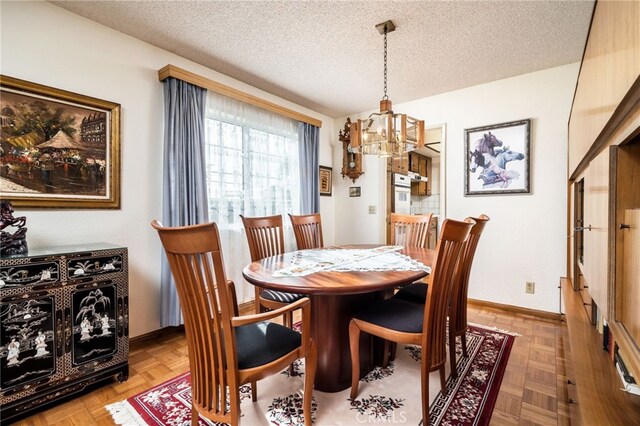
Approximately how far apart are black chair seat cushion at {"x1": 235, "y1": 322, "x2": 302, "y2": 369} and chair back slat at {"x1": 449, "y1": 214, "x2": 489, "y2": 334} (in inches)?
39.3

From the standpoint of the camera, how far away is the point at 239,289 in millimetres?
3213

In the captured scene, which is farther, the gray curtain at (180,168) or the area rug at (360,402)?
the gray curtain at (180,168)

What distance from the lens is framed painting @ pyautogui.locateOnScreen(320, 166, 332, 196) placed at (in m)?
4.32

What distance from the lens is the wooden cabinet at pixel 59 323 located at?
1.52 m

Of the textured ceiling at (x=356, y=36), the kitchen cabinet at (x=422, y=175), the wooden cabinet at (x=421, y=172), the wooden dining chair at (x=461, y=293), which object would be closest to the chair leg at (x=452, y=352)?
the wooden dining chair at (x=461, y=293)

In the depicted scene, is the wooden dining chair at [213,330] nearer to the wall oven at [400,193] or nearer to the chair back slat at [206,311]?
the chair back slat at [206,311]

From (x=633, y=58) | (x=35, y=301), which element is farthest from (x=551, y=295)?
(x=35, y=301)

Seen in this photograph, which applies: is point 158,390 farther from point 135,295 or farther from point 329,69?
point 329,69

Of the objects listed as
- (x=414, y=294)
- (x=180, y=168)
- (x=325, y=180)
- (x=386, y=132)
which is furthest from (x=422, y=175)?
(x=180, y=168)

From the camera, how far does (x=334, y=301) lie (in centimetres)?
174

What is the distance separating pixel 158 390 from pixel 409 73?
334 centimetres

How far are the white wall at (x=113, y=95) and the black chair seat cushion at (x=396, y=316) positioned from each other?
1.86 meters

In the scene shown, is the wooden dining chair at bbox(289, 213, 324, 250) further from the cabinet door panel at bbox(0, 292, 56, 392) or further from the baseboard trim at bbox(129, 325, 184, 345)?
the cabinet door panel at bbox(0, 292, 56, 392)

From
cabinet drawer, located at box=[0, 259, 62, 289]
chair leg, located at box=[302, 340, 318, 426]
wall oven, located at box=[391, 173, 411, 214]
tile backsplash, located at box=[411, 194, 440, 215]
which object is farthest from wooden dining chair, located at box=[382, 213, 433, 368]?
tile backsplash, located at box=[411, 194, 440, 215]
